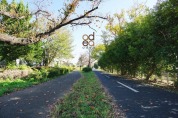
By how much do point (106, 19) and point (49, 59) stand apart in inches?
2049

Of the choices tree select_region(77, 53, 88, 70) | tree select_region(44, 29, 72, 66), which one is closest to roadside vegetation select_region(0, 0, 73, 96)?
tree select_region(44, 29, 72, 66)

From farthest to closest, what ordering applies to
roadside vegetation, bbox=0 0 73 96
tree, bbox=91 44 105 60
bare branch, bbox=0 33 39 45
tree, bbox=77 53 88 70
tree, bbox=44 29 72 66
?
1. tree, bbox=77 53 88 70
2. tree, bbox=91 44 105 60
3. tree, bbox=44 29 72 66
4. roadside vegetation, bbox=0 0 73 96
5. bare branch, bbox=0 33 39 45

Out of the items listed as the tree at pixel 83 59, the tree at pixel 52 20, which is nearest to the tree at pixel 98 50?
the tree at pixel 83 59

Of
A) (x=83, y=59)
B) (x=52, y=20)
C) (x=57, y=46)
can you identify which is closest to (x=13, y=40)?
(x=52, y=20)

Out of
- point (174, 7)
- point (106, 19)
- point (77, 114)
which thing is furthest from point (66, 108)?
point (174, 7)

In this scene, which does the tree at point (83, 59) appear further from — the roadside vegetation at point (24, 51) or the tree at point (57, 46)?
the tree at point (57, 46)

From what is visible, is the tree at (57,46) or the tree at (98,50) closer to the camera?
the tree at (57,46)

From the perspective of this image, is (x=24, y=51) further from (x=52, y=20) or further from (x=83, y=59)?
(x=83, y=59)

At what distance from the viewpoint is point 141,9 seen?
47719 mm

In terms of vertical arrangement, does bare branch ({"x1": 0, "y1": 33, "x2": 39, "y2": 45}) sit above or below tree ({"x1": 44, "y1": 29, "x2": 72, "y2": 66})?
below

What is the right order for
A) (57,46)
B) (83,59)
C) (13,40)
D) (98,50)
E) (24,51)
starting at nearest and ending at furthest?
1. (13,40)
2. (24,51)
3. (57,46)
4. (98,50)
5. (83,59)

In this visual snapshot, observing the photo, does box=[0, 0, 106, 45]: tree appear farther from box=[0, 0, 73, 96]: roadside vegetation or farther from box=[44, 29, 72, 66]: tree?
box=[44, 29, 72, 66]: tree

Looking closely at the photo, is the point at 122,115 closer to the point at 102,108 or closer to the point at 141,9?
the point at 102,108

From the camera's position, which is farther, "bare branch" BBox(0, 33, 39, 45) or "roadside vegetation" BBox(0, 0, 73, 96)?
"roadside vegetation" BBox(0, 0, 73, 96)
